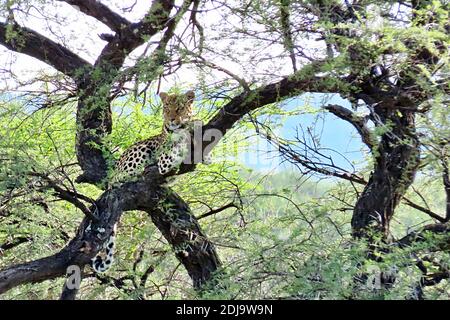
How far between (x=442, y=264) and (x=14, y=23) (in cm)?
330

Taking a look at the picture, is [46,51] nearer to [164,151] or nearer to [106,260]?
[164,151]

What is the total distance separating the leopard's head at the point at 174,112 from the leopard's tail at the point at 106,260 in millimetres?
1102

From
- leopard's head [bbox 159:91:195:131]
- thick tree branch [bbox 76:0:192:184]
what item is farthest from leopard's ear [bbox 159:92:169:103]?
thick tree branch [bbox 76:0:192:184]

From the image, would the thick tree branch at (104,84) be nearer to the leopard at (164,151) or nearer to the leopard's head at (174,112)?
the leopard at (164,151)

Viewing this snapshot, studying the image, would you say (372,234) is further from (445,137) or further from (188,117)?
(188,117)

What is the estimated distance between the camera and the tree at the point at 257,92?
417 cm

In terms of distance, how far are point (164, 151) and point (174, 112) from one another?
0.95 metres

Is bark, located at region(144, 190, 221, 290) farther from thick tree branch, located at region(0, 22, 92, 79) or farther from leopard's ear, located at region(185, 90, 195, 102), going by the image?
thick tree branch, located at region(0, 22, 92, 79)

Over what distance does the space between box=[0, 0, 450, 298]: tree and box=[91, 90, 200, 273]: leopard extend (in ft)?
0.39

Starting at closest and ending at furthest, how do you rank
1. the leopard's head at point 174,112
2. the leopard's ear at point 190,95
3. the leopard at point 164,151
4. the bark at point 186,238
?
the leopard at point 164,151
the bark at point 186,238
the leopard's ear at point 190,95
the leopard's head at point 174,112

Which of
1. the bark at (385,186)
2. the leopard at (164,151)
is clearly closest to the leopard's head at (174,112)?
the leopard at (164,151)

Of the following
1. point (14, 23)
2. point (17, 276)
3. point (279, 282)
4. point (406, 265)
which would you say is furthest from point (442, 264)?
point (14, 23)

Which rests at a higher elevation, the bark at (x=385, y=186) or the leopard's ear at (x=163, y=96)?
the leopard's ear at (x=163, y=96)

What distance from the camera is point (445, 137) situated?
390 centimetres
